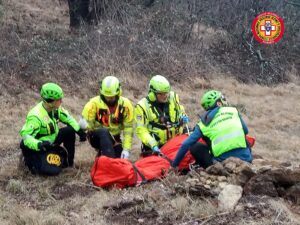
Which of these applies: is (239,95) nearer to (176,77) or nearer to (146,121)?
(176,77)

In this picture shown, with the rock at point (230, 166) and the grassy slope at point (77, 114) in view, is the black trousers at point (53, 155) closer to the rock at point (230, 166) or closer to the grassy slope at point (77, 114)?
the grassy slope at point (77, 114)

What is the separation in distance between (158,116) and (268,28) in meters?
13.1

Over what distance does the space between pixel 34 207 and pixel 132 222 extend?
133cm

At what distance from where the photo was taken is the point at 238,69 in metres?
17.2

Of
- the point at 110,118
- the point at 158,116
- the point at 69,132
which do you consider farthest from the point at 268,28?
the point at 69,132

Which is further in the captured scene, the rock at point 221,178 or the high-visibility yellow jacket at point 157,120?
the high-visibility yellow jacket at point 157,120

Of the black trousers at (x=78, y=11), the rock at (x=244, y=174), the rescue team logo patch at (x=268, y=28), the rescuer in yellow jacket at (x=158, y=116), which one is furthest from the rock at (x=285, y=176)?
the rescue team logo patch at (x=268, y=28)

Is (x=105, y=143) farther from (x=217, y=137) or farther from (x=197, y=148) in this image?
(x=217, y=137)

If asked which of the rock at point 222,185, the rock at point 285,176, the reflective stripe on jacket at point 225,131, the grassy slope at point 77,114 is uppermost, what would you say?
the reflective stripe on jacket at point 225,131

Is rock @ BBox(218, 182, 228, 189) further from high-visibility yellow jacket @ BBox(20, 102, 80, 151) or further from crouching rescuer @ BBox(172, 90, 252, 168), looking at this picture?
high-visibility yellow jacket @ BBox(20, 102, 80, 151)

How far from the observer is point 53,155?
284 inches

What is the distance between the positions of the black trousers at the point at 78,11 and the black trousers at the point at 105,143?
914 cm

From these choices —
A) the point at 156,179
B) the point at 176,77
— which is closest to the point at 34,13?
the point at 176,77

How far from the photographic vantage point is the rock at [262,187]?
5.43 m
